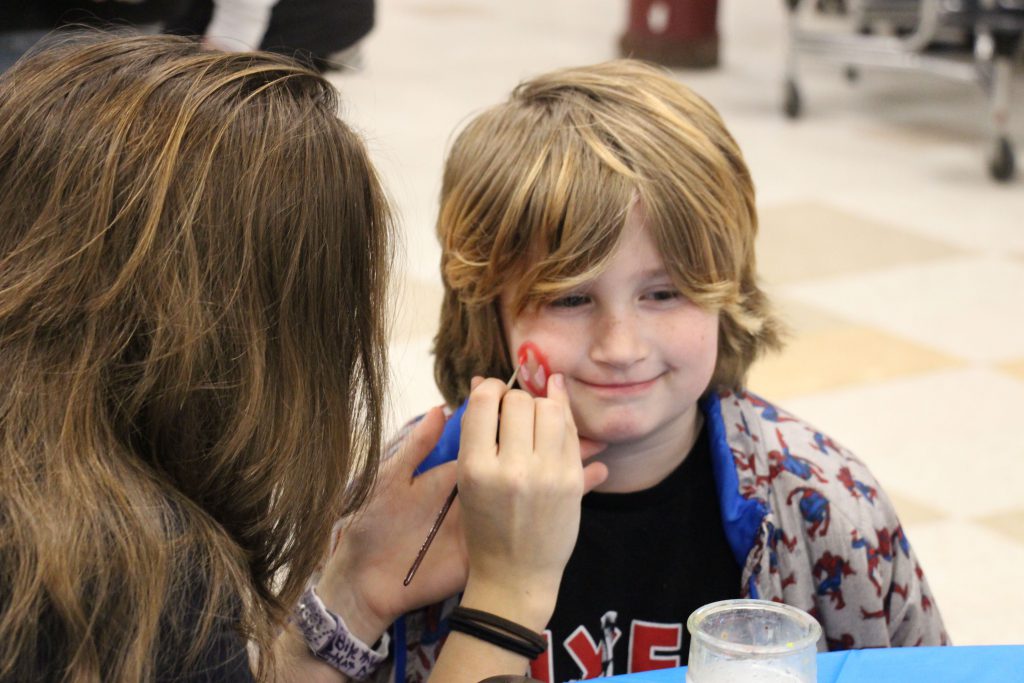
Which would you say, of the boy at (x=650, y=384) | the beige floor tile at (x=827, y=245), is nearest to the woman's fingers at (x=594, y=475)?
the boy at (x=650, y=384)

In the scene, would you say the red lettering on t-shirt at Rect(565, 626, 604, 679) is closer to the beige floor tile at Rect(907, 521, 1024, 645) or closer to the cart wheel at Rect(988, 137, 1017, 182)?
the beige floor tile at Rect(907, 521, 1024, 645)

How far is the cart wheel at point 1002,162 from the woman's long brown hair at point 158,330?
3.76 metres

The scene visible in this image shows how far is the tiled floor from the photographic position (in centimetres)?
259

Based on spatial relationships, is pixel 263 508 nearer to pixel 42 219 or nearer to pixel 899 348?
pixel 42 219

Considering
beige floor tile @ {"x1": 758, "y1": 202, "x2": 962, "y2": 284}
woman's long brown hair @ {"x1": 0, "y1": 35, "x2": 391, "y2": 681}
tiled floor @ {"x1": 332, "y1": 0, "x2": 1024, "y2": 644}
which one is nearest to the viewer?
woman's long brown hair @ {"x1": 0, "y1": 35, "x2": 391, "y2": 681}

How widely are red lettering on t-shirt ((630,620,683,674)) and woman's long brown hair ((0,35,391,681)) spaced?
1.56ft

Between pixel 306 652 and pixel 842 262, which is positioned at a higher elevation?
pixel 306 652

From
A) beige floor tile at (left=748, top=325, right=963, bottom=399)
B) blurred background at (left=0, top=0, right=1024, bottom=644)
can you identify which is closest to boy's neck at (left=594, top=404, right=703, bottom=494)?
blurred background at (left=0, top=0, right=1024, bottom=644)

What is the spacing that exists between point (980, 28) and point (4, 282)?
13.8 ft

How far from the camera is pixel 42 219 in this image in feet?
3.31

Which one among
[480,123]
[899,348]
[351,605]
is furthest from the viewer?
[899,348]

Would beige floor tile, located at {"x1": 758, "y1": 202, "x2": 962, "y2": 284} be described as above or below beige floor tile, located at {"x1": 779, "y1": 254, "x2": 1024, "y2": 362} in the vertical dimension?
above

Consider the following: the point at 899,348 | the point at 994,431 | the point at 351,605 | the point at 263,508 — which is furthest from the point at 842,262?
the point at 263,508

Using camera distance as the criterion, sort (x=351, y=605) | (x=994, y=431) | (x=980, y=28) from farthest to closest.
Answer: (x=980, y=28) → (x=994, y=431) → (x=351, y=605)
